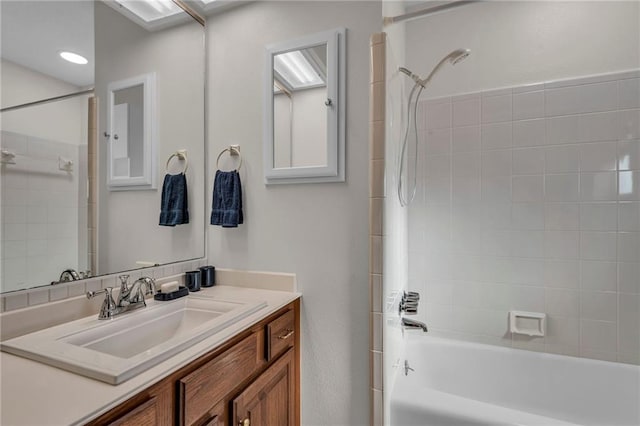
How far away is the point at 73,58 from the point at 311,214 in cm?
105

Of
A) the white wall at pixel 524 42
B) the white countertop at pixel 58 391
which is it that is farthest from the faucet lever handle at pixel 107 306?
the white wall at pixel 524 42

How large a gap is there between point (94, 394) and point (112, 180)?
34.5 inches

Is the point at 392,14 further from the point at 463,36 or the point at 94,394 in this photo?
the point at 94,394

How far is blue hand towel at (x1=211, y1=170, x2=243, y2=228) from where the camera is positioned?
1.49m

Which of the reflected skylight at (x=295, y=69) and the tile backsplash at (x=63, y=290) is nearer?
the tile backsplash at (x=63, y=290)

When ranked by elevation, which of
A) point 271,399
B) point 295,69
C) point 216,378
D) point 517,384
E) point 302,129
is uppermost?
point 295,69

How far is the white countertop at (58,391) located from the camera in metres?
0.54

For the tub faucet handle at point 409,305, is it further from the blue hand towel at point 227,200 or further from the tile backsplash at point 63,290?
the tile backsplash at point 63,290

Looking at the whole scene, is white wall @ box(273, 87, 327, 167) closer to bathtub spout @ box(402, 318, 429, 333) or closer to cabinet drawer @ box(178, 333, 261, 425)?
cabinet drawer @ box(178, 333, 261, 425)

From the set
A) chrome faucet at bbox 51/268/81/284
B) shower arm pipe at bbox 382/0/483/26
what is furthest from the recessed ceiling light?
shower arm pipe at bbox 382/0/483/26

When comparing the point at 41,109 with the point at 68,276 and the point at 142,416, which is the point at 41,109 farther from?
the point at 142,416

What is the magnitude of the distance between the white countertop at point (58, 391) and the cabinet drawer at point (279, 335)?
1.15 feet

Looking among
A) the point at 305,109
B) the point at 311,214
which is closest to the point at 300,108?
the point at 305,109

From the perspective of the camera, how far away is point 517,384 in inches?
67.3
